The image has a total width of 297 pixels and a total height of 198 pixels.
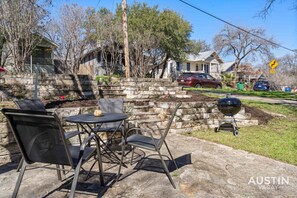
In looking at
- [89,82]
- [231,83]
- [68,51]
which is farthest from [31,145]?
[231,83]

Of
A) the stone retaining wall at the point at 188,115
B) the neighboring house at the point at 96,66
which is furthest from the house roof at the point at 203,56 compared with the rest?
the stone retaining wall at the point at 188,115

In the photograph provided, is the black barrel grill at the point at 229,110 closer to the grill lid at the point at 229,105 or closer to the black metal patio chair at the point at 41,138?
the grill lid at the point at 229,105

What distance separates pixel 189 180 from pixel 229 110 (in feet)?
10.3

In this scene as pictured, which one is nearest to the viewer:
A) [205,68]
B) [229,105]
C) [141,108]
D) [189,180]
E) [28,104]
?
[189,180]

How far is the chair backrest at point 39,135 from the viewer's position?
1.98 metres

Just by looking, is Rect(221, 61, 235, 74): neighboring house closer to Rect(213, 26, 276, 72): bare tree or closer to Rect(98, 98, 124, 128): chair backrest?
Rect(213, 26, 276, 72): bare tree

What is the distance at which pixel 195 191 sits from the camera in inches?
97.3

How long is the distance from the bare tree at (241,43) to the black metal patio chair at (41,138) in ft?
102

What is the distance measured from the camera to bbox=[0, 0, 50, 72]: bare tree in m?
9.73

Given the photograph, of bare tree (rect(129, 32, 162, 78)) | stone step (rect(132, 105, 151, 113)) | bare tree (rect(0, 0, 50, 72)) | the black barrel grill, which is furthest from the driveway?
bare tree (rect(129, 32, 162, 78))

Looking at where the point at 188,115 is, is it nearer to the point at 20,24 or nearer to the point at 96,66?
the point at 20,24

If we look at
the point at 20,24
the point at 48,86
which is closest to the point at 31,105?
the point at 48,86

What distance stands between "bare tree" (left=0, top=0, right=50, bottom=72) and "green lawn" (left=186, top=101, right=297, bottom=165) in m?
8.65

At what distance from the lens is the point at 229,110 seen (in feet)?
17.7
